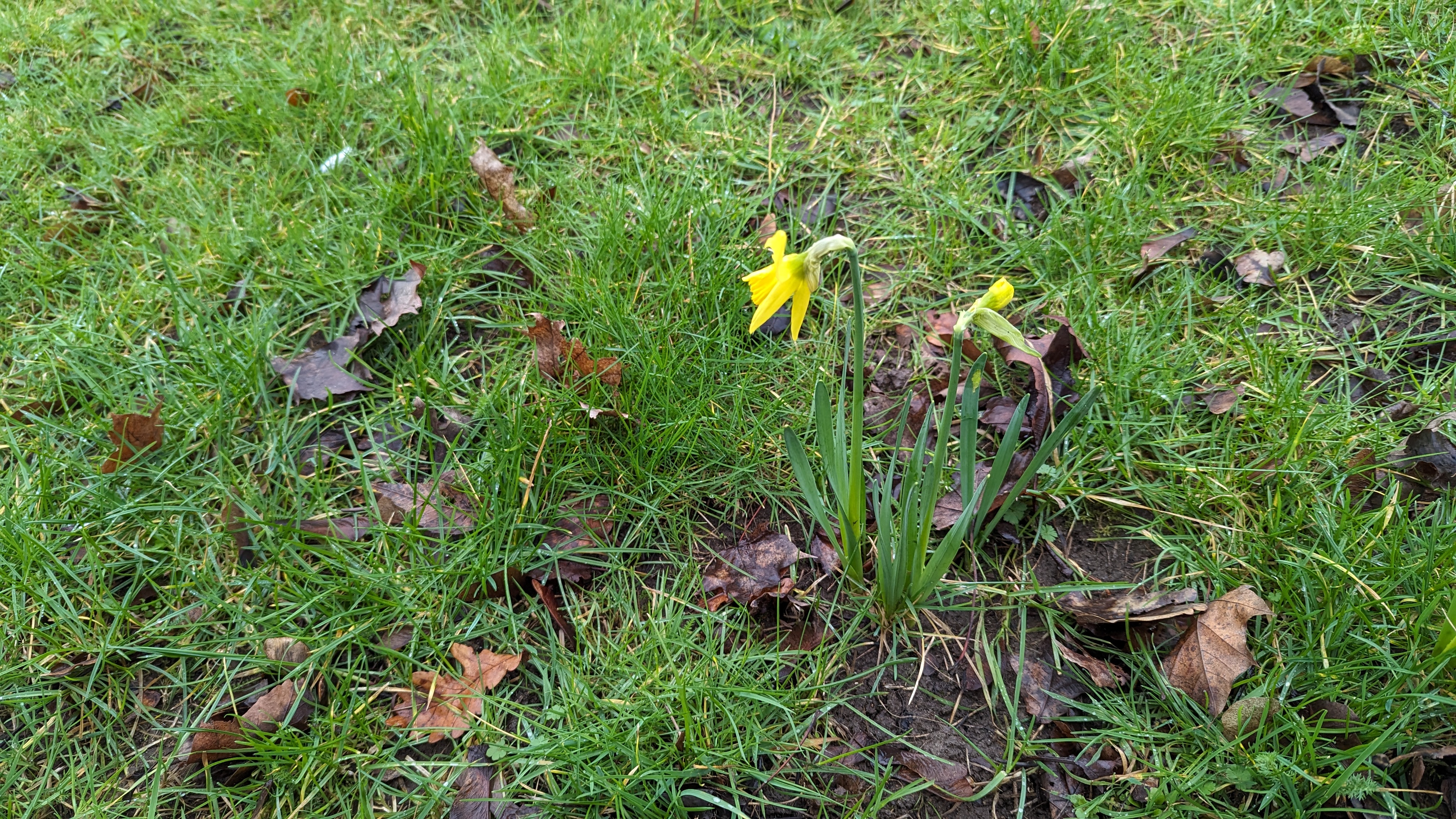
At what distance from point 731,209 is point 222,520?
67.2 inches

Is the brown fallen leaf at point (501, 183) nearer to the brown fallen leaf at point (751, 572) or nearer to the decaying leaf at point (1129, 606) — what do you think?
the brown fallen leaf at point (751, 572)

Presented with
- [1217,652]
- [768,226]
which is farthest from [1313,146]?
[1217,652]

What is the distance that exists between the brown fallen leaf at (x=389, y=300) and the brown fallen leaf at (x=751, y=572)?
4.15 ft

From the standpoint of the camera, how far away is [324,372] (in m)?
2.55

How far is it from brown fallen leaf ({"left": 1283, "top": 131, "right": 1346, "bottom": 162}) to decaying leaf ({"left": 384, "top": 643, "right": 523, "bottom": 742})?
2809 millimetres

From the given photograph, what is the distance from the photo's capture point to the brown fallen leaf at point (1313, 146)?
277cm

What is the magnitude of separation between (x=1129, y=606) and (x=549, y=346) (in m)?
1.62

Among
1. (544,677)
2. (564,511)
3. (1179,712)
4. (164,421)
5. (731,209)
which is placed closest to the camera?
(1179,712)

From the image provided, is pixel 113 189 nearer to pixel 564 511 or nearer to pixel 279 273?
pixel 279 273

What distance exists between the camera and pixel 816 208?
2918 mm

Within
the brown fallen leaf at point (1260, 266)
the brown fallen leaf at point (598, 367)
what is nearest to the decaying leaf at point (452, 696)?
the brown fallen leaf at point (598, 367)

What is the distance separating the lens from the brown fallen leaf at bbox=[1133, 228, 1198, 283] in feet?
8.45

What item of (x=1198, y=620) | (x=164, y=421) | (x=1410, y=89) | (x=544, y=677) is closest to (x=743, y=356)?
(x=544, y=677)

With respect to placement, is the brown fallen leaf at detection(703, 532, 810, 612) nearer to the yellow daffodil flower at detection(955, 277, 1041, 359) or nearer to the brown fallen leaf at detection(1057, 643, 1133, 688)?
the brown fallen leaf at detection(1057, 643, 1133, 688)
